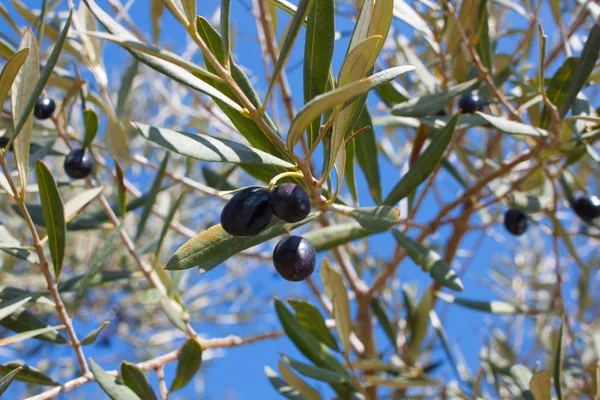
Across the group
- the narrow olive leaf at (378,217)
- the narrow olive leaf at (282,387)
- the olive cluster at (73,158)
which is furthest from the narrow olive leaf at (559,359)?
the olive cluster at (73,158)

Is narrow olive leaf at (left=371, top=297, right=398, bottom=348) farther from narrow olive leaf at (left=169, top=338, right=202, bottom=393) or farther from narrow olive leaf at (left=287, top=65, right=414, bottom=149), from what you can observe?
narrow olive leaf at (left=287, top=65, right=414, bottom=149)

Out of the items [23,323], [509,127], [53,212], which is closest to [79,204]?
[53,212]

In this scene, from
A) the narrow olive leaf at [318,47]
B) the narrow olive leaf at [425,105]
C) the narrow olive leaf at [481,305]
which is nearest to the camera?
the narrow olive leaf at [318,47]

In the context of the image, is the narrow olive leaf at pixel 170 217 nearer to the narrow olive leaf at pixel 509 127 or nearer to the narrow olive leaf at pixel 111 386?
the narrow olive leaf at pixel 111 386

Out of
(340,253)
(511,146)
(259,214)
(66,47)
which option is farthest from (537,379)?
(511,146)

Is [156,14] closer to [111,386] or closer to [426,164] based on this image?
[426,164]

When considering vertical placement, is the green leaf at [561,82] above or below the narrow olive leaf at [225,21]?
below

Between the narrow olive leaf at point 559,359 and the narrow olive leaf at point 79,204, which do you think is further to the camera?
the narrow olive leaf at point 79,204
